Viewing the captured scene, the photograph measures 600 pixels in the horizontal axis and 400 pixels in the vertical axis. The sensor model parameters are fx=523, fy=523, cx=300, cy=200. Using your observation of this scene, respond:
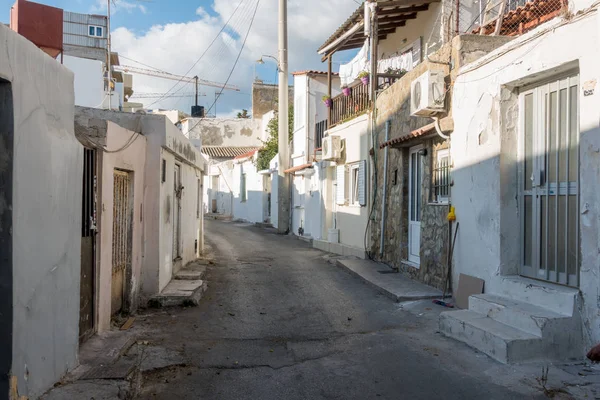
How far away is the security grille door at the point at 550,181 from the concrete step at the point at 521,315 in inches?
19.4

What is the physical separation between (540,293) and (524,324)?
0.49m

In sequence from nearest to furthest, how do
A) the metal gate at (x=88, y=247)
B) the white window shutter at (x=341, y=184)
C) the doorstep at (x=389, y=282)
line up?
the metal gate at (x=88, y=247)
the doorstep at (x=389, y=282)
the white window shutter at (x=341, y=184)

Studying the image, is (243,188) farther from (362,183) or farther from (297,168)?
(362,183)

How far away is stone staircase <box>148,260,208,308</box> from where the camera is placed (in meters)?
8.09

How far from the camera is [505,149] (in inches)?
266

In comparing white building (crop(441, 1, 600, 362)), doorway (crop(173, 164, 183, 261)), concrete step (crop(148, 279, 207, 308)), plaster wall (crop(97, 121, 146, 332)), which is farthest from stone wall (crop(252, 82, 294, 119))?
white building (crop(441, 1, 600, 362))

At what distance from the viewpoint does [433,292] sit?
863 cm

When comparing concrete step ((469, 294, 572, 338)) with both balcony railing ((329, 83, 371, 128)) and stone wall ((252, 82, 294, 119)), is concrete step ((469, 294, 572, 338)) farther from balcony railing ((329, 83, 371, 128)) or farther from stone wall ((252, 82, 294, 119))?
stone wall ((252, 82, 294, 119))

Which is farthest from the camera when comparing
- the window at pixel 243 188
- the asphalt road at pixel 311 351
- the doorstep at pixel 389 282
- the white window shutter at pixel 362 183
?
the window at pixel 243 188

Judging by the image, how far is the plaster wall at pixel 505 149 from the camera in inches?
201

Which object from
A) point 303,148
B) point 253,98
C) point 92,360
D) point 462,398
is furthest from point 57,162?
point 253,98

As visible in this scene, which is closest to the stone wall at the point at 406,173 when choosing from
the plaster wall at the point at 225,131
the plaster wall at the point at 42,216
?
the plaster wall at the point at 42,216

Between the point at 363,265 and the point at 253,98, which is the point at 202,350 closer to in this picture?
the point at 363,265

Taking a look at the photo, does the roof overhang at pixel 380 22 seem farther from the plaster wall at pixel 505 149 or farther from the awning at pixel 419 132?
the plaster wall at pixel 505 149
